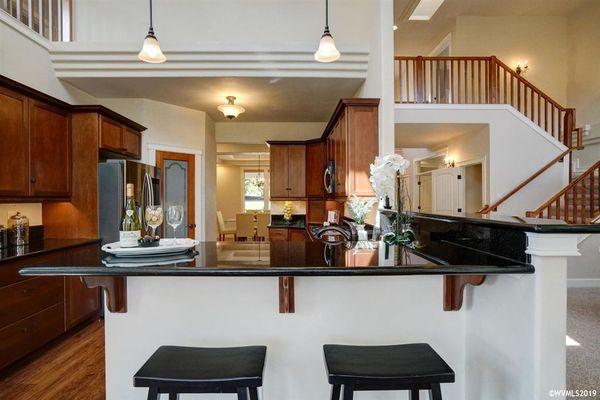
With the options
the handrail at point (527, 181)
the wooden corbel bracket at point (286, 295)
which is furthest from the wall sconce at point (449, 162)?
the wooden corbel bracket at point (286, 295)

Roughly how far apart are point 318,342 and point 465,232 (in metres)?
0.92

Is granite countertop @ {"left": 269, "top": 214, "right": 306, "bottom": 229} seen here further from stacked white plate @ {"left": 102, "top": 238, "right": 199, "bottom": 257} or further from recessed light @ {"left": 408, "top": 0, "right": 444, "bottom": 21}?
recessed light @ {"left": 408, "top": 0, "right": 444, "bottom": 21}

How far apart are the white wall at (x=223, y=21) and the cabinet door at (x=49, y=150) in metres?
1.17

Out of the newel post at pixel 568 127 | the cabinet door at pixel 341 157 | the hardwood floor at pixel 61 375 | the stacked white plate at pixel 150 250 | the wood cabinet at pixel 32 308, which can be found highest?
the newel post at pixel 568 127

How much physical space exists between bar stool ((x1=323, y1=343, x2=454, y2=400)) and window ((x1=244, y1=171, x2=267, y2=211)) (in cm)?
1009

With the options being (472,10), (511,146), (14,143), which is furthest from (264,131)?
(472,10)

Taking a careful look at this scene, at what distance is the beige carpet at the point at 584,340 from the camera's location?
233 centimetres

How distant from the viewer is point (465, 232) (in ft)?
5.26

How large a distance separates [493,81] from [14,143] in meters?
6.51

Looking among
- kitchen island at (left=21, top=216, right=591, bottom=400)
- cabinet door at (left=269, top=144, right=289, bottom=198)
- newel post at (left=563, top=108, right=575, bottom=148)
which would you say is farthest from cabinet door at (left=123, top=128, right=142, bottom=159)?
newel post at (left=563, top=108, right=575, bottom=148)

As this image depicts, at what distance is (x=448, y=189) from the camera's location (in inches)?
267

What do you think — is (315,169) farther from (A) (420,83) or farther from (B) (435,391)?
(B) (435,391)

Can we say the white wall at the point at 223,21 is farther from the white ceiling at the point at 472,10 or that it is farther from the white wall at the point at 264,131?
the white ceiling at the point at 472,10

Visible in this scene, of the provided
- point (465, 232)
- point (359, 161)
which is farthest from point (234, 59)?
point (465, 232)
